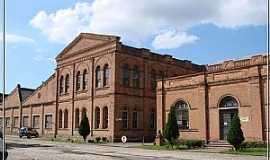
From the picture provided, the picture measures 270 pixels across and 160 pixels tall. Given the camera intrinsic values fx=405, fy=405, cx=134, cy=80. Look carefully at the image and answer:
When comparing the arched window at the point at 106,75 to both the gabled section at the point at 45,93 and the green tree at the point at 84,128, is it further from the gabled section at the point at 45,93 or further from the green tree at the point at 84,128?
the gabled section at the point at 45,93

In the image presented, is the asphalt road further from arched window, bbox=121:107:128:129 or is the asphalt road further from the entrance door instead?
arched window, bbox=121:107:128:129

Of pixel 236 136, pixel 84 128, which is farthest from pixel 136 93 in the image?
pixel 236 136

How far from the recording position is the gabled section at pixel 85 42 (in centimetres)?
4550

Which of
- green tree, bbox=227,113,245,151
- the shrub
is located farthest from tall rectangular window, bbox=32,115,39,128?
green tree, bbox=227,113,245,151

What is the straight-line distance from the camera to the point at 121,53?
44.3 m

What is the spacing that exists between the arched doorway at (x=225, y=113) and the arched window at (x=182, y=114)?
403cm

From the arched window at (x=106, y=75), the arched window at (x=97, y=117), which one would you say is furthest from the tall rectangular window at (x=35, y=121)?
the arched window at (x=106, y=75)

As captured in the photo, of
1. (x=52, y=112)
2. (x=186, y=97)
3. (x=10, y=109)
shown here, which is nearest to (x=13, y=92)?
(x=10, y=109)

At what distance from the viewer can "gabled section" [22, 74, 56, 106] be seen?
56.1m

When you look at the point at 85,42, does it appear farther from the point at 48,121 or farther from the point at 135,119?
the point at 48,121

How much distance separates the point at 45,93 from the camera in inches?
2290

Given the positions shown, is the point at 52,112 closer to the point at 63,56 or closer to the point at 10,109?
the point at 63,56

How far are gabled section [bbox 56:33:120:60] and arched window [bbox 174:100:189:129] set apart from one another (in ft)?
35.0

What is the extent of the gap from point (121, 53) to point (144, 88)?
5.22 m
